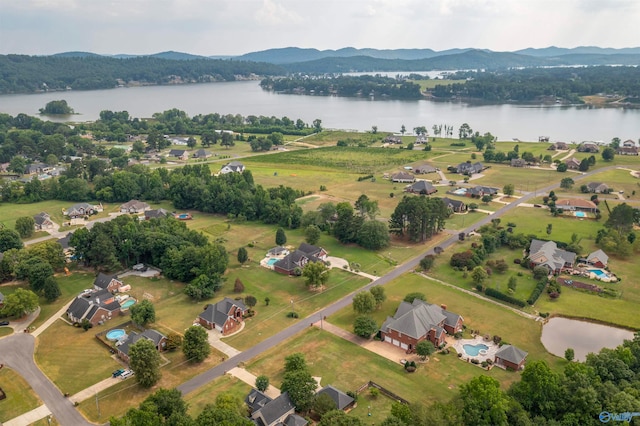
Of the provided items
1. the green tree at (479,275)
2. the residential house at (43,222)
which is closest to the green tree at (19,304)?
the residential house at (43,222)

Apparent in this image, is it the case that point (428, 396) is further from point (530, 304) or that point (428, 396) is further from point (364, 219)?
point (364, 219)

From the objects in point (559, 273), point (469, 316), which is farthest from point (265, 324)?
point (559, 273)

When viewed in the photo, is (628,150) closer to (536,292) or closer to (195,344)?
(536,292)

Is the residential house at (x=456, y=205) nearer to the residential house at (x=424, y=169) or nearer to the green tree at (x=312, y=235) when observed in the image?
the green tree at (x=312, y=235)

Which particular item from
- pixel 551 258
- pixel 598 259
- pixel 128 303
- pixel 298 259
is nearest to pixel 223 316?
pixel 128 303

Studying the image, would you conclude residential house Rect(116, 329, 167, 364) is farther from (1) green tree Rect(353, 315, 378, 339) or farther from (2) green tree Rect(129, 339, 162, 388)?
(1) green tree Rect(353, 315, 378, 339)

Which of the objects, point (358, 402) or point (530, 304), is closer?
point (358, 402)

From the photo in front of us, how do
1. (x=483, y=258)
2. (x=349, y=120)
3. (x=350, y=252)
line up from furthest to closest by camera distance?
(x=349, y=120)
(x=350, y=252)
(x=483, y=258)

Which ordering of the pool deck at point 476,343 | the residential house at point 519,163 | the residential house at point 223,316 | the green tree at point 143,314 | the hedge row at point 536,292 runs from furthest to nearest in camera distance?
the residential house at point 519,163
the hedge row at point 536,292
the green tree at point 143,314
the residential house at point 223,316
the pool deck at point 476,343
